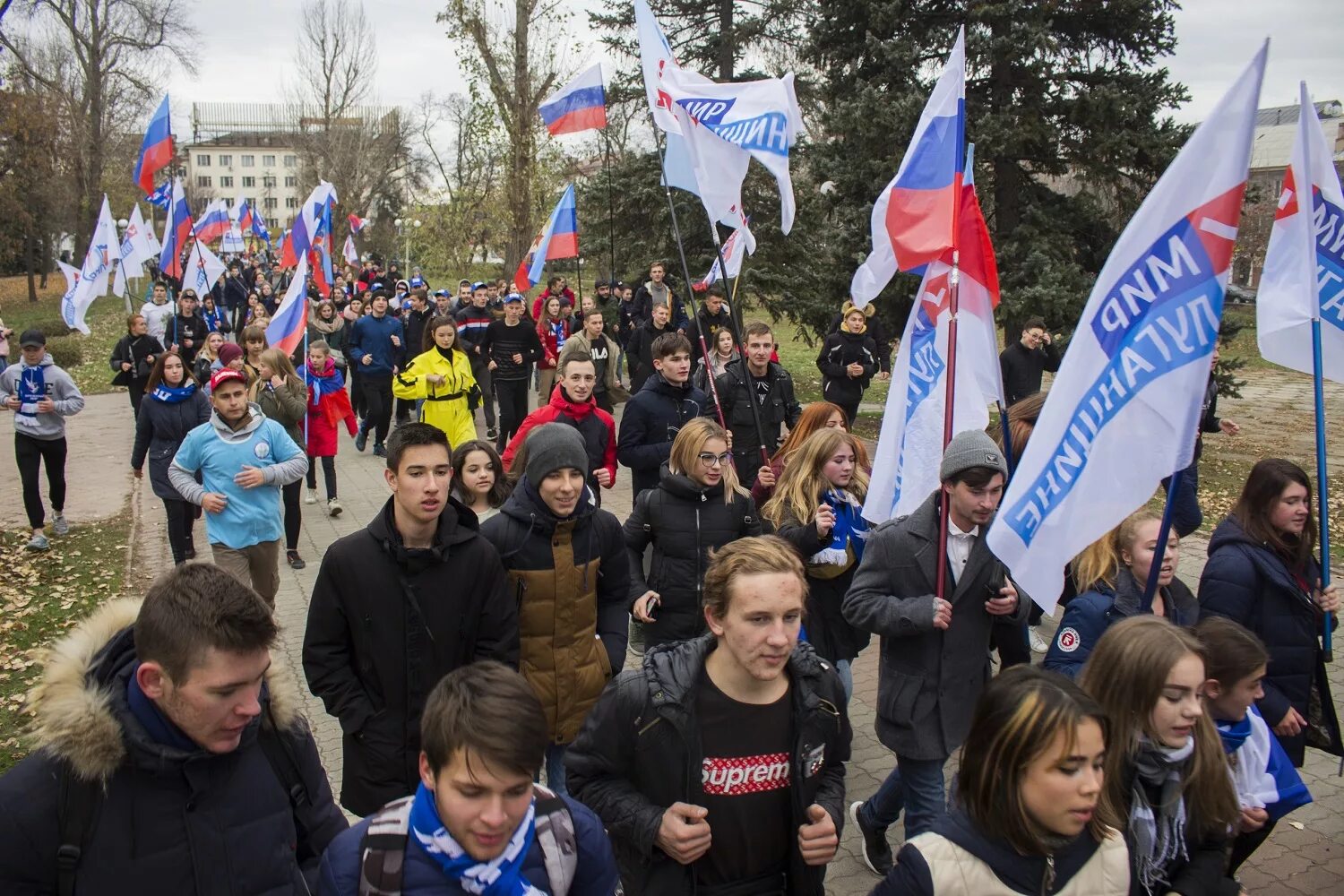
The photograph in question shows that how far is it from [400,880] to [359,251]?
6775 cm

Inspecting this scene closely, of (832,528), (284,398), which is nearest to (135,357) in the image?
(284,398)

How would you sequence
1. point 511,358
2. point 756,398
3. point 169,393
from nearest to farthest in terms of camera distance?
1. point 756,398
2. point 169,393
3. point 511,358

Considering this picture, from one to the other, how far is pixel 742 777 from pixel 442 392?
727 cm

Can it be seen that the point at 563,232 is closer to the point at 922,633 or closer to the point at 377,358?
→ the point at 377,358

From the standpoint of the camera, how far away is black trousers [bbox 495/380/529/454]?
12.9m

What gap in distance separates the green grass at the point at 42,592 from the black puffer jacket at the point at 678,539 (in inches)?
136

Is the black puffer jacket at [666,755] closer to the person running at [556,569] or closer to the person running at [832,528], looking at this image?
the person running at [556,569]

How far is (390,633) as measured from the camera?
372 centimetres

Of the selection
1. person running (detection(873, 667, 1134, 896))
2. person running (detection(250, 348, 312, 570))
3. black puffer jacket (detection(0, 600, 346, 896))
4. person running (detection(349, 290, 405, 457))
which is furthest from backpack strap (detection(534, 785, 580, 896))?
person running (detection(349, 290, 405, 457))

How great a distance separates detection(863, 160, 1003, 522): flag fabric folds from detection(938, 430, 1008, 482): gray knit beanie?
100 cm

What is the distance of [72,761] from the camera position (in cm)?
219

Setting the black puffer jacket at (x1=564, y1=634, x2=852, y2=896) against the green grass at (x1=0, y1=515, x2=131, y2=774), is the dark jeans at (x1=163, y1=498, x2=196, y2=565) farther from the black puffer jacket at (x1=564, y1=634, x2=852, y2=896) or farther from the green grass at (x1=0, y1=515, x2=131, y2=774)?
the black puffer jacket at (x1=564, y1=634, x2=852, y2=896)

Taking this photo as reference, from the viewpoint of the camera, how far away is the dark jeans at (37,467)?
385 inches

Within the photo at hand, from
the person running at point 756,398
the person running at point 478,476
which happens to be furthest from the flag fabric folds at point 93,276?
the person running at point 478,476
